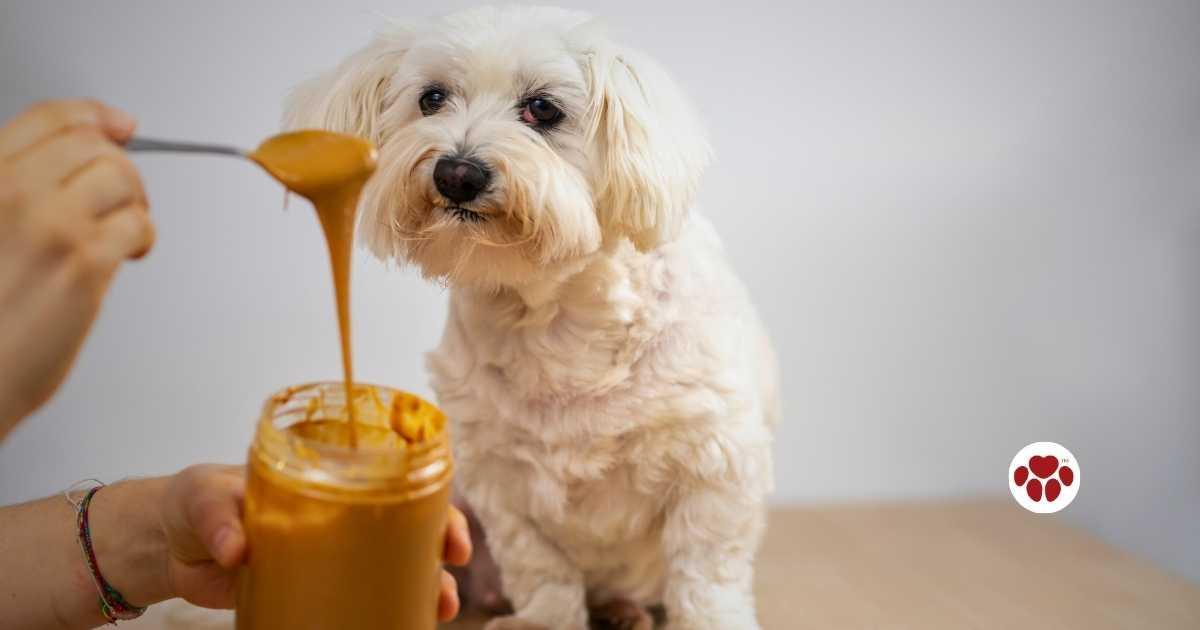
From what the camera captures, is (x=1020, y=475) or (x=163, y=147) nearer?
(x=163, y=147)

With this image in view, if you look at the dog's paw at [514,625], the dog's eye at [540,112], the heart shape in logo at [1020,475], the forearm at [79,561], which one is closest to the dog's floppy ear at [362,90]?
the dog's eye at [540,112]

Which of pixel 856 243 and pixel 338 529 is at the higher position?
pixel 338 529

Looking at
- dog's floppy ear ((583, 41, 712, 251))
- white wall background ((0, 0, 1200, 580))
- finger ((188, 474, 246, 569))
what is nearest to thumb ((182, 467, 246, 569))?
finger ((188, 474, 246, 569))

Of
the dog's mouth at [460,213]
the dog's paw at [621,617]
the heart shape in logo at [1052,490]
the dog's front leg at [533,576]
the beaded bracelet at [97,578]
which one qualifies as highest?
the dog's mouth at [460,213]

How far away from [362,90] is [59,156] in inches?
30.3

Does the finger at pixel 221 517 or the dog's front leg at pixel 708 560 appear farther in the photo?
the dog's front leg at pixel 708 560

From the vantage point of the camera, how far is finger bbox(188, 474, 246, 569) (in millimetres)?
770

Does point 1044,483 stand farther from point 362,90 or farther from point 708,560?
point 362,90

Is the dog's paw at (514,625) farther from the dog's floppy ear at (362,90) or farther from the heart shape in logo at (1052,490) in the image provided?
the heart shape in logo at (1052,490)

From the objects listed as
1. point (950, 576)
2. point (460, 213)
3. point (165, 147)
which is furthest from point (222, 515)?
point (950, 576)

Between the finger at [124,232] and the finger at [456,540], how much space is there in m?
0.29

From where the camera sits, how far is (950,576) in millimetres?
1839

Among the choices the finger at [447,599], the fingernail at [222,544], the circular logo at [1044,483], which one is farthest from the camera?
the circular logo at [1044,483]

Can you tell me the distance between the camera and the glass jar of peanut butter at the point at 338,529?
2.32 feet
